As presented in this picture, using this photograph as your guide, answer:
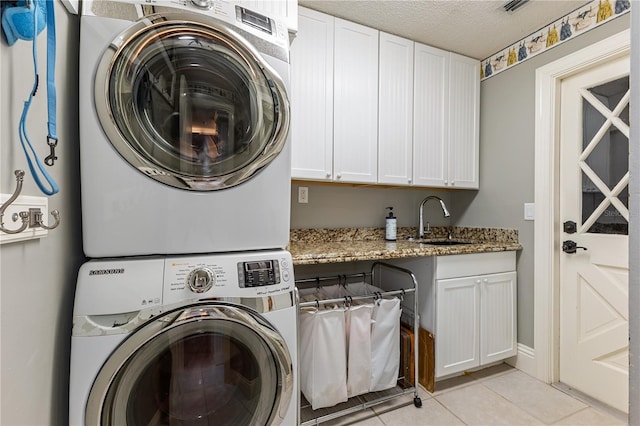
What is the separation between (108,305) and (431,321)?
63.0 inches

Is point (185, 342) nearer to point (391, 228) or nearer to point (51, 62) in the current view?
point (51, 62)

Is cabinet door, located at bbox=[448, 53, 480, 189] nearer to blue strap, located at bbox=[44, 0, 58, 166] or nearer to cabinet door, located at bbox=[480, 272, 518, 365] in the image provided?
cabinet door, located at bbox=[480, 272, 518, 365]

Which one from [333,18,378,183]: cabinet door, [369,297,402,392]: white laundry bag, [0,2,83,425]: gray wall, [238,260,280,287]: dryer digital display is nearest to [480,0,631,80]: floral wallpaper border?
[333,18,378,183]: cabinet door

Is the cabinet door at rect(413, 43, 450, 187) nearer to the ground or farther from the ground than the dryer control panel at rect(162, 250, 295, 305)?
farther from the ground

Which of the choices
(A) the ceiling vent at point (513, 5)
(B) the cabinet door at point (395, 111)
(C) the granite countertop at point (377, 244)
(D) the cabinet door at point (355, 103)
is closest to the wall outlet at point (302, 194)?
(C) the granite countertop at point (377, 244)

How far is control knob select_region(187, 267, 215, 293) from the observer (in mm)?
887

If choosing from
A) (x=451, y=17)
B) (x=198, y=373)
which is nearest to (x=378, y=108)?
(x=451, y=17)

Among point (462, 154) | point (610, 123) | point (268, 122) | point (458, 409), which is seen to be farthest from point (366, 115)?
point (458, 409)

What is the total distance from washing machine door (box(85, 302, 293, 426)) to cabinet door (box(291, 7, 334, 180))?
98cm

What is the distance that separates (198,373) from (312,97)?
1.53 metres

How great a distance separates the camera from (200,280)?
897 mm

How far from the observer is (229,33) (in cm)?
96

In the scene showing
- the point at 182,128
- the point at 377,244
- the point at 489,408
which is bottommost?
the point at 489,408

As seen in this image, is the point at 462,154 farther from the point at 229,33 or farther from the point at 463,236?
the point at 229,33
